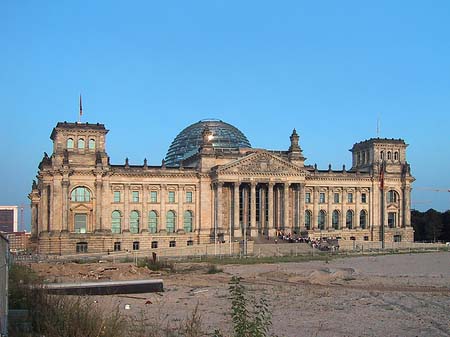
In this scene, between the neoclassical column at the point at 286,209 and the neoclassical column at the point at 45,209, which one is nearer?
the neoclassical column at the point at 45,209

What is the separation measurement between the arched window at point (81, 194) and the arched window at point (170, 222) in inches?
470

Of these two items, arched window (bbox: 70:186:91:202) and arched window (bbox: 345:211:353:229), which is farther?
arched window (bbox: 345:211:353:229)

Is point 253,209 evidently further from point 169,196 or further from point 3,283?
point 3,283

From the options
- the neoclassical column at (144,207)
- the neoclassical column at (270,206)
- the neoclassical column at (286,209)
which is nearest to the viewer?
the neoclassical column at (144,207)

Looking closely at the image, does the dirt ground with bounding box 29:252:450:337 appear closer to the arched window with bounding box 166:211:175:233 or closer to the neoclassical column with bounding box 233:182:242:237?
the neoclassical column with bounding box 233:182:242:237

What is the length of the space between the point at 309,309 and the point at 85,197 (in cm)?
6325

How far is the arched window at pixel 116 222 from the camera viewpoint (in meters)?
88.8

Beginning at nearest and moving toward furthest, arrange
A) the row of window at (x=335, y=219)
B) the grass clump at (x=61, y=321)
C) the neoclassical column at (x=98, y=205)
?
the grass clump at (x=61, y=321) < the neoclassical column at (x=98, y=205) < the row of window at (x=335, y=219)

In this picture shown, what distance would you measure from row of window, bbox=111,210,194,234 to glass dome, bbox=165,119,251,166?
15.5m

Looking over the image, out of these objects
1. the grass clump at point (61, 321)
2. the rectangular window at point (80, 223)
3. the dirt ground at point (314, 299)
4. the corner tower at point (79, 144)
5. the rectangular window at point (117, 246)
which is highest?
the corner tower at point (79, 144)

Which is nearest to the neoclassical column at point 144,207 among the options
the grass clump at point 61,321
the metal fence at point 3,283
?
the grass clump at point 61,321

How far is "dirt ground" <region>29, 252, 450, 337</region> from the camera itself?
78.0 ft

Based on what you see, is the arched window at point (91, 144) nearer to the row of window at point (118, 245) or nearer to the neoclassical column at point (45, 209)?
the neoclassical column at point (45, 209)

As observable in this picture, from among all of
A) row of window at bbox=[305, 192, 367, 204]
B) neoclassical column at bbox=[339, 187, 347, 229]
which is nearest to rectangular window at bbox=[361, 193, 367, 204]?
row of window at bbox=[305, 192, 367, 204]
